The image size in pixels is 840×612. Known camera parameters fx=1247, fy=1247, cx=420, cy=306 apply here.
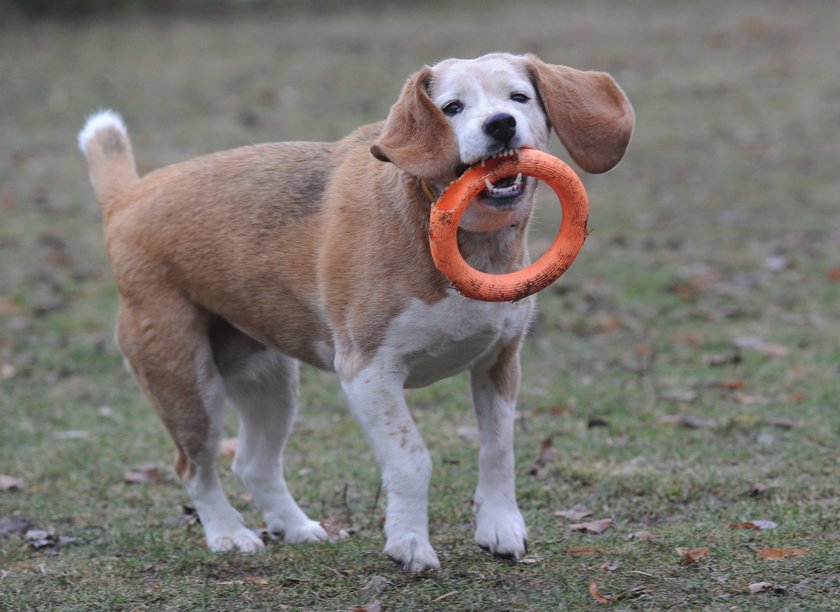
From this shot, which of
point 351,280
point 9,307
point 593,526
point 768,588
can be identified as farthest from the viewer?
point 9,307

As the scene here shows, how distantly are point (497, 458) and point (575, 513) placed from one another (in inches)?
32.1

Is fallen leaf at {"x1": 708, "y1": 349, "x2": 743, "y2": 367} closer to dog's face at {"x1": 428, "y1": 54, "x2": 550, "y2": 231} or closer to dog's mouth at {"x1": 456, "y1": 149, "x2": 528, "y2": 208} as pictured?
dog's face at {"x1": 428, "y1": 54, "x2": 550, "y2": 231}

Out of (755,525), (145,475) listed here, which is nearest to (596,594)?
(755,525)

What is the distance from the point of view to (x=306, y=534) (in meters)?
5.18

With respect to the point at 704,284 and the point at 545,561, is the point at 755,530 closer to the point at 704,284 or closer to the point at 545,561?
the point at 545,561

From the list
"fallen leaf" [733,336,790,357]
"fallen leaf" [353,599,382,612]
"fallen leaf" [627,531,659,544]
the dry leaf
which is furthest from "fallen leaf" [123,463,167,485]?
"fallen leaf" [733,336,790,357]

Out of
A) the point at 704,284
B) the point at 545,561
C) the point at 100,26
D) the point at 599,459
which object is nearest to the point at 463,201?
the point at 545,561

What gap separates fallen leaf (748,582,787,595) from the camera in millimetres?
4066

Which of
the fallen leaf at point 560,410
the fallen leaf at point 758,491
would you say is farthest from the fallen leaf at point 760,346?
the fallen leaf at point 758,491

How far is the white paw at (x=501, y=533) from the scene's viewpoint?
453cm

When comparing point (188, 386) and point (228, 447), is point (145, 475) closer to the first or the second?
point (228, 447)

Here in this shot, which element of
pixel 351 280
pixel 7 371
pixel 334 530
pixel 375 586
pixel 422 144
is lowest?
pixel 7 371

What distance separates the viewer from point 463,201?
414cm

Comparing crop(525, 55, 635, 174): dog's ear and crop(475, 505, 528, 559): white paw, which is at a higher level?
crop(525, 55, 635, 174): dog's ear
